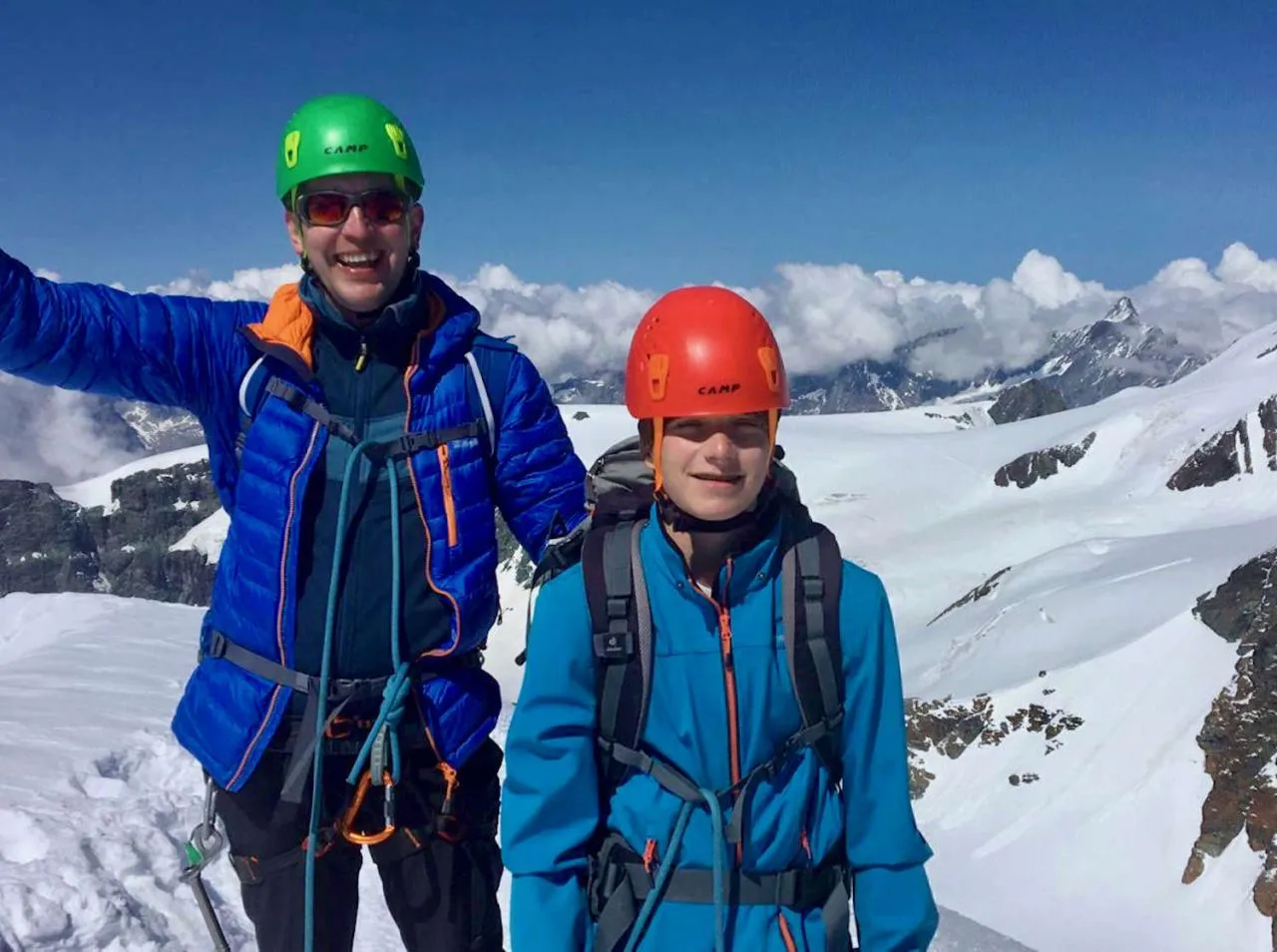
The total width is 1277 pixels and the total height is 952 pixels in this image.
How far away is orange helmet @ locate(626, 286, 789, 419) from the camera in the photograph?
3.50 meters

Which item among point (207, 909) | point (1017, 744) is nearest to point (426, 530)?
point (207, 909)

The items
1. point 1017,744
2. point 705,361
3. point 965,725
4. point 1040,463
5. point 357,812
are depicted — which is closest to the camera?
point 705,361

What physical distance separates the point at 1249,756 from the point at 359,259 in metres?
30.1

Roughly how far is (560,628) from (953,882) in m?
30.3

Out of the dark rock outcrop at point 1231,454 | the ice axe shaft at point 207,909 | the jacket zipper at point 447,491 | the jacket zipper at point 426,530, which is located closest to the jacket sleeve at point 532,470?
the jacket zipper at point 447,491

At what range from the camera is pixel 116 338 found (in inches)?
161

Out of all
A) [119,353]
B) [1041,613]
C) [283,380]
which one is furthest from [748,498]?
[1041,613]

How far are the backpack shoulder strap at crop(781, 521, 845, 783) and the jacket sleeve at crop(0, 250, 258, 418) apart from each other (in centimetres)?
278

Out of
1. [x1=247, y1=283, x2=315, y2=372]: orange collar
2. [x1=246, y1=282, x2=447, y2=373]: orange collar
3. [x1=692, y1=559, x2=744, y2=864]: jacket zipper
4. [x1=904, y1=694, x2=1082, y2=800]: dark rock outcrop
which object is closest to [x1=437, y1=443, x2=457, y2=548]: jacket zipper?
[x1=246, y1=282, x2=447, y2=373]: orange collar

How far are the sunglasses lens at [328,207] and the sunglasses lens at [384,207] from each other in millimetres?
91

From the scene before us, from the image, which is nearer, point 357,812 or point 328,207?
point 328,207

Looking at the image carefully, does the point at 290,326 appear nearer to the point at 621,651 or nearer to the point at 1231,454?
the point at 621,651

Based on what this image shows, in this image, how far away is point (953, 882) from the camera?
29406 millimetres

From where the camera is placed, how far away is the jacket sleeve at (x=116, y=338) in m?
3.92
